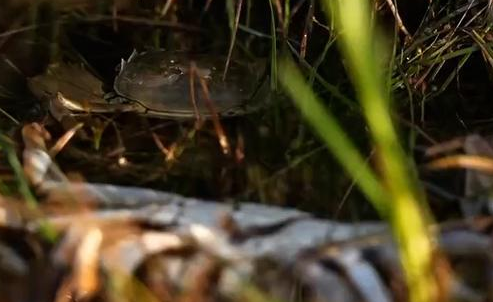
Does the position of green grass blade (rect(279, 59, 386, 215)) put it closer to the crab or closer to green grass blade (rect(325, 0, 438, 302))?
green grass blade (rect(325, 0, 438, 302))

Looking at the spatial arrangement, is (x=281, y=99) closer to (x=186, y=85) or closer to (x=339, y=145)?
(x=186, y=85)

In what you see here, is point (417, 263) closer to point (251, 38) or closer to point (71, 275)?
point (71, 275)

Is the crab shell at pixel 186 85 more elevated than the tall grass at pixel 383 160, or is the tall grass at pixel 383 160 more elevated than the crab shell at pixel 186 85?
the tall grass at pixel 383 160

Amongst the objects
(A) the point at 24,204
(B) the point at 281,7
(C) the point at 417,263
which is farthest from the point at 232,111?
(C) the point at 417,263

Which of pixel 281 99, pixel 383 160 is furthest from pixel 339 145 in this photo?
pixel 281 99

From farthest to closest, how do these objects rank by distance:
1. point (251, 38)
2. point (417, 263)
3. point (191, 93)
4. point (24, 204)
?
point (251, 38) < point (191, 93) < point (24, 204) < point (417, 263)

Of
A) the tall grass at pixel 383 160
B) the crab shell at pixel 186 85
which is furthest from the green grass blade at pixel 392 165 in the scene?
the crab shell at pixel 186 85

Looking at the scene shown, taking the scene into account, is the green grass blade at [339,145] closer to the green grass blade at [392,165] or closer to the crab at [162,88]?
the green grass blade at [392,165]
